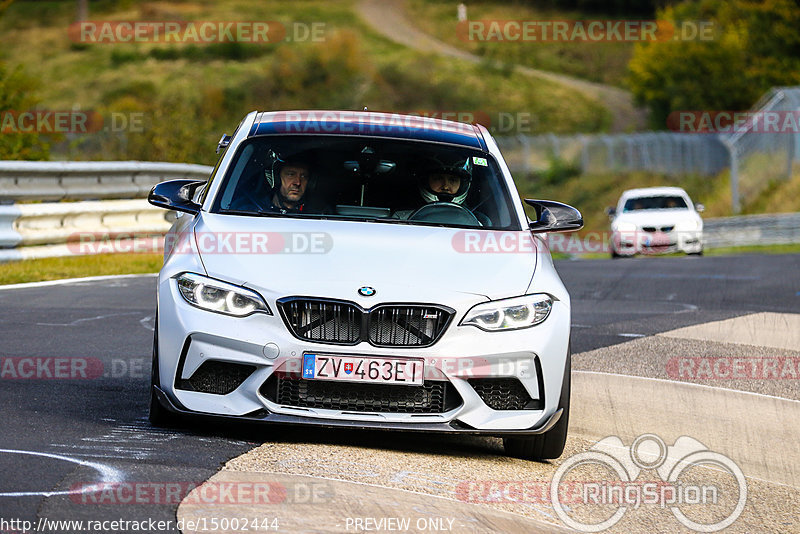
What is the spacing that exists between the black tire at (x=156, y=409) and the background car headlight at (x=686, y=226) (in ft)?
72.8

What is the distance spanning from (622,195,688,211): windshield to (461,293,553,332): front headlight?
22.8 m

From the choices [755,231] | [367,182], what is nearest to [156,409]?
[367,182]

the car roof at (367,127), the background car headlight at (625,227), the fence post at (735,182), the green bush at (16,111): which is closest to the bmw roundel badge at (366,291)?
the car roof at (367,127)

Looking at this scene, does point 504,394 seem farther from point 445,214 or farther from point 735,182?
point 735,182

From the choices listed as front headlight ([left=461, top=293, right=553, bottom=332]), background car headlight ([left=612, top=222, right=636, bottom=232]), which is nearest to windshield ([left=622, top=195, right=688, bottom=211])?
background car headlight ([left=612, top=222, right=636, bottom=232])

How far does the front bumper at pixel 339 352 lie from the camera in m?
5.98

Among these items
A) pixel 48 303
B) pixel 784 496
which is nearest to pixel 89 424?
pixel 784 496

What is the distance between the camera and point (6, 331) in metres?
9.98

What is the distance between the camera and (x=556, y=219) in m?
7.40

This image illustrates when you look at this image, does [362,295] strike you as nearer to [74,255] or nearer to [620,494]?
[620,494]

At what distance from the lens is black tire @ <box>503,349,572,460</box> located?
20.9ft

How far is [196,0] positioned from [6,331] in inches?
4298

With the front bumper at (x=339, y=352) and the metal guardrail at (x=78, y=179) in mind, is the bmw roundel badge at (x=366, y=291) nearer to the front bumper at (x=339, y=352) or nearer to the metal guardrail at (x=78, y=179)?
the front bumper at (x=339, y=352)

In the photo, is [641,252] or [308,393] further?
[641,252]
